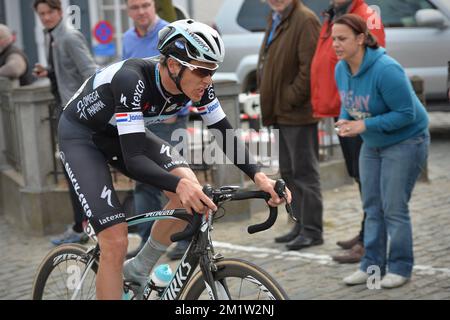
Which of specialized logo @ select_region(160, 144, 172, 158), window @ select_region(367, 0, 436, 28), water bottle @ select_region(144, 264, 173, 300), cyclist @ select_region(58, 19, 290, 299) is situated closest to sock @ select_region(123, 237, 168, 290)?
cyclist @ select_region(58, 19, 290, 299)

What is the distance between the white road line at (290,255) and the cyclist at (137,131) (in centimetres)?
256

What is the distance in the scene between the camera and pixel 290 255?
8.09 m

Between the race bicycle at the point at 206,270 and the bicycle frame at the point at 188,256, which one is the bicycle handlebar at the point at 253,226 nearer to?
the race bicycle at the point at 206,270

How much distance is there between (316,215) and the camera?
833cm

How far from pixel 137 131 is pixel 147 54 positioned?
3.26 m

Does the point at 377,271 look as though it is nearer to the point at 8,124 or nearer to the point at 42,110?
the point at 42,110

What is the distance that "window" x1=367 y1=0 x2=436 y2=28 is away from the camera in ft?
43.0

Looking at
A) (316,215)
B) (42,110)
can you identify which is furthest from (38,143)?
(316,215)

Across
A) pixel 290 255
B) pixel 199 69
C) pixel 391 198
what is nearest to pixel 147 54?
pixel 290 255

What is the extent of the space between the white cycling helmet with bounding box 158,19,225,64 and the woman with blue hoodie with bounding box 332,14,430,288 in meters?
1.94

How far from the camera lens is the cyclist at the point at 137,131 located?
4914mm

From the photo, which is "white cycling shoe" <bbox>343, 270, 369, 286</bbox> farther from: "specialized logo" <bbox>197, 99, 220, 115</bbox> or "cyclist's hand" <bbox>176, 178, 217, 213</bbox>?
"cyclist's hand" <bbox>176, 178, 217, 213</bbox>

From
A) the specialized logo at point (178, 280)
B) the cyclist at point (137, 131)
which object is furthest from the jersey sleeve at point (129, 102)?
the specialized logo at point (178, 280)

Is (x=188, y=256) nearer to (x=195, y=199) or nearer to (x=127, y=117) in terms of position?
(x=195, y=199)
